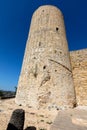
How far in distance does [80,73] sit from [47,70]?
12.4ft

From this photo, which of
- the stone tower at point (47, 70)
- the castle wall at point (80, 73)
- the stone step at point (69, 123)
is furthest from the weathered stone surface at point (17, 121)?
the castle wall at point (80, 73)

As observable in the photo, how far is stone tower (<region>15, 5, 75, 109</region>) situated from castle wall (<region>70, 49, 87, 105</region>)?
2.75 feet

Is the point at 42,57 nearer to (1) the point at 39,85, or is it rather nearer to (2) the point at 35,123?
(1) the point at 39,85

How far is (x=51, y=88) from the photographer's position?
9406 mm

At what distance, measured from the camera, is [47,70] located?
9914 millimetres

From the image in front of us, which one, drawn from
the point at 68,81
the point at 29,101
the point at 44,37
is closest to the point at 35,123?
the point at 29,101

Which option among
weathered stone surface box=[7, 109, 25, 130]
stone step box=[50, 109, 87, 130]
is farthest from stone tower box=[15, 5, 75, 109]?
stone step box=[50, 109, 87, 130]

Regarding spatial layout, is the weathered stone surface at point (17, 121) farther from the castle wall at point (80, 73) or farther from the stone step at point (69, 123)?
the castle wall at point (80, 73)

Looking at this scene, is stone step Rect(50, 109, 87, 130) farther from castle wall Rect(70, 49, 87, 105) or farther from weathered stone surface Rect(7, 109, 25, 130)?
castle wall Rect(70, 49, 87, 105)

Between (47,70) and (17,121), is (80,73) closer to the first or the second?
(47,70)

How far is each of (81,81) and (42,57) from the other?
4.41m

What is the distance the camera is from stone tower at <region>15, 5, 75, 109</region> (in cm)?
927

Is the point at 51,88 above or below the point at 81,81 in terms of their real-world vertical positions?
below

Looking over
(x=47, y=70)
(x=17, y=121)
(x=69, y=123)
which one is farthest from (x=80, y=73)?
(x=69, y=123)
